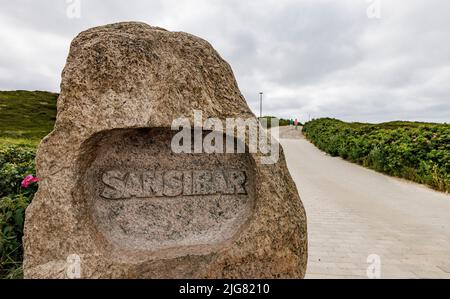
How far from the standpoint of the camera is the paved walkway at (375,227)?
149 inches

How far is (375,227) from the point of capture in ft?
17.2

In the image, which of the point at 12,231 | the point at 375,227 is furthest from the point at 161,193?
the point at 375,227

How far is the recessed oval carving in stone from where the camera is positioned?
2441mm

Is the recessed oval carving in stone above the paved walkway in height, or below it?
above

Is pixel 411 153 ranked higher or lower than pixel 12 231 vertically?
higher

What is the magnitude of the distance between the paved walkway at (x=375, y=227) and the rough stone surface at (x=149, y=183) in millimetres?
1580

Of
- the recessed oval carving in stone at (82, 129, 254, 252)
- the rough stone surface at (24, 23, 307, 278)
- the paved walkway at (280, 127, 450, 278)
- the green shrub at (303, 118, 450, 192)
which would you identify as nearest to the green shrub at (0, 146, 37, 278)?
the rough stone surface at (24, 23, 307, 278)

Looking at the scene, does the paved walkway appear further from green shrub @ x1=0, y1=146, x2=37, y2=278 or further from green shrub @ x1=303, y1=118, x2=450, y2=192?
green shrub @ x1=0, y1=146, x2=37, y2=278

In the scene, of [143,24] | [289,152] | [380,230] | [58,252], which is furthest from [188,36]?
[289,152]

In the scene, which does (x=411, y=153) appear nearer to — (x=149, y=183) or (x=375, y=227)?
(x=375, y=227)

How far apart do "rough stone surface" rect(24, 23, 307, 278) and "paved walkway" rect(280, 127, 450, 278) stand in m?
1.58

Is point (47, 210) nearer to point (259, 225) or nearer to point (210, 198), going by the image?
point (210, 198)

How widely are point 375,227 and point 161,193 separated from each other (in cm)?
416
